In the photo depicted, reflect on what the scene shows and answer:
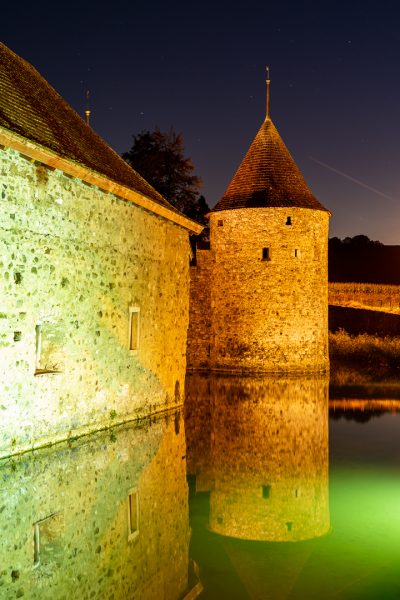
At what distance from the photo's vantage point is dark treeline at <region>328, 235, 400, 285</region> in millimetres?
60072

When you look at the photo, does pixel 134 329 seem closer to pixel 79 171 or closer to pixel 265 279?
pixel 79 171

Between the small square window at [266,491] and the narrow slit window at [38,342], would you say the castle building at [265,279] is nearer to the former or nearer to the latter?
the narrow slit window at [38,342]

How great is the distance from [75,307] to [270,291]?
46.7ft

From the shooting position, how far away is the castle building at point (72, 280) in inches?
420

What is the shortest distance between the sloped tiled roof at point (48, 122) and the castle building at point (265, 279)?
366 inches

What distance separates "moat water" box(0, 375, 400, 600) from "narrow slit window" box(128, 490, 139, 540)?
0.5 inches

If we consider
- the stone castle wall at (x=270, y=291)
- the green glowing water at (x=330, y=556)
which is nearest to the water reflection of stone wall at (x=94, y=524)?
the green glowing water at (x=330, y=556)

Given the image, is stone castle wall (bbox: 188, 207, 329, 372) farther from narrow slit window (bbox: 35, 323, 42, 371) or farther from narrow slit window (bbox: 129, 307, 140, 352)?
narrow slit window (bbox: 35, 323, 42, 371)

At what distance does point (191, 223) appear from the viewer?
1802cm

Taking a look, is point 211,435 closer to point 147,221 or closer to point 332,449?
point 332,449

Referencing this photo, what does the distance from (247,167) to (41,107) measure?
1430 centimetres

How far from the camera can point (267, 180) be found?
26594mm

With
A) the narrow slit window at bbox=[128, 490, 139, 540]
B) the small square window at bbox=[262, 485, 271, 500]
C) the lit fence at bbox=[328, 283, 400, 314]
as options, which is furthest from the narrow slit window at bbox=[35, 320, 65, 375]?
the lit fence at bbox=[328, 283, 400, 314]

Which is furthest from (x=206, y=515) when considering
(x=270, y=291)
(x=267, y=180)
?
(x=267, y=180)
